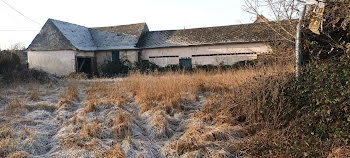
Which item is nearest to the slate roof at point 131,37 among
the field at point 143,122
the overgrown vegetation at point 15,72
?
the overgrown vegetation at point 15,72

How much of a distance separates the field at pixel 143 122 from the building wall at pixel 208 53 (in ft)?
37.1

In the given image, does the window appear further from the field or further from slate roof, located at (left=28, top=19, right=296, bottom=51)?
the field

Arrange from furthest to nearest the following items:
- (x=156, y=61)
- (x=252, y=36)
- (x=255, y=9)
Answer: (x=156, y=61), (x=252, y=36), (x=255, y=9)

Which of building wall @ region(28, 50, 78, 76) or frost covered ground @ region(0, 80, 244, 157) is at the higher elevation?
building wall @ region(28, 50, 78, 76)

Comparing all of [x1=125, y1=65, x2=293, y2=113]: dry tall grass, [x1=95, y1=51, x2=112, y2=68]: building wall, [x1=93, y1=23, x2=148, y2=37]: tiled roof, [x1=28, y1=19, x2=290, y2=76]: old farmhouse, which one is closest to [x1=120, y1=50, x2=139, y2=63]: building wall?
[x1=28, y1=19, x2=290, y2=76]: old farmhouse

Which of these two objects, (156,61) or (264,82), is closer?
(264,82)

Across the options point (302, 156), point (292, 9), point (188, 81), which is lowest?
point (302, 156)

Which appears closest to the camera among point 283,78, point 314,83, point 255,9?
point 314,83

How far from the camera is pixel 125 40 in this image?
2302cm

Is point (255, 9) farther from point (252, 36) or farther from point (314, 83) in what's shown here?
point (252, 36)

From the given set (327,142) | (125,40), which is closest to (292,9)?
(327,142)

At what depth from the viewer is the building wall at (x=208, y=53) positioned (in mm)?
19422

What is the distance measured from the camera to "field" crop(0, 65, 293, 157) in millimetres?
4965

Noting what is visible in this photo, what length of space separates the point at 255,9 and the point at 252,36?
1026 cm
